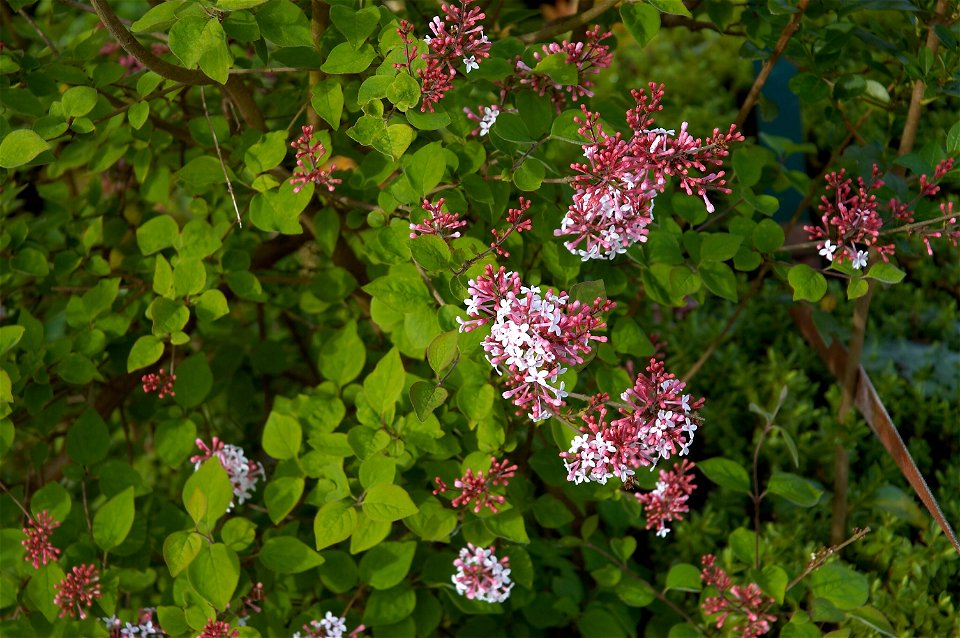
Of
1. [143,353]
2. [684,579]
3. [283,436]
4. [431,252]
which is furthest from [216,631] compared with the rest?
[684,579]

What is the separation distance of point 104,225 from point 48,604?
28.4 inches

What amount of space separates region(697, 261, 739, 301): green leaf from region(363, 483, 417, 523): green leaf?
0.48m

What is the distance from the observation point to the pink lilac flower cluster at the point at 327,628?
1.31 metres

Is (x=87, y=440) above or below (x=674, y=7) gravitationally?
below

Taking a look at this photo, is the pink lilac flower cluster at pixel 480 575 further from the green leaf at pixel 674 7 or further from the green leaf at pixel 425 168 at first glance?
the green leaf at pixel 674 7

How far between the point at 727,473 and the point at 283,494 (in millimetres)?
670

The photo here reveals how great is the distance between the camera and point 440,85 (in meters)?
1.09

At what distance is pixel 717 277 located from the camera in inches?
49.2

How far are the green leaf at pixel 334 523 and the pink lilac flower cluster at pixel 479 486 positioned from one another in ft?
0.39

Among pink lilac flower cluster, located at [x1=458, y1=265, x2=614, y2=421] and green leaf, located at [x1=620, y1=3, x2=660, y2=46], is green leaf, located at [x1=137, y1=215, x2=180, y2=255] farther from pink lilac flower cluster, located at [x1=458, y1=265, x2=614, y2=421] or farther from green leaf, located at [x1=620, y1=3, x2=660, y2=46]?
green leaf, located at [x1=620, y1=3, x2=660, y2=46]

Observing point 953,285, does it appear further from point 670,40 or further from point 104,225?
point 104,225

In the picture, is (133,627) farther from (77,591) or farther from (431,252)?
(431,252)

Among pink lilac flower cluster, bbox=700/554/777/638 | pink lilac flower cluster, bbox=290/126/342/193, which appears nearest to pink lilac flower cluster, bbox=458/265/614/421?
pink lilac flower cluster, bbox=290/126/342/193

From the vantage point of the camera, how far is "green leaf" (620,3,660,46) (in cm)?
117
